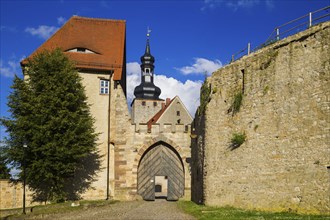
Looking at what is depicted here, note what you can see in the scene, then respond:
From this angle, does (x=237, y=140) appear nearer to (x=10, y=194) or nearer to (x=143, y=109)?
(x=10, y=194)

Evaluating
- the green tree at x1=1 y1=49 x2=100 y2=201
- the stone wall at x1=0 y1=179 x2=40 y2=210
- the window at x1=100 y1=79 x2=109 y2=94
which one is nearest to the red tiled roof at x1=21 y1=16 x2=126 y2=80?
the window at x1=100 y1=79 x2=109 y2=94

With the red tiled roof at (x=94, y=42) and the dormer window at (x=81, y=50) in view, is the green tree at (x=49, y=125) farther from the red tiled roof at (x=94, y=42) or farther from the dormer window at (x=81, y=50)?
the dormer window at (x=81, y=50)

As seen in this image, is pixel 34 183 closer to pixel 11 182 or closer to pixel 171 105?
pixel 11 182

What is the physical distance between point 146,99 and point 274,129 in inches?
1689

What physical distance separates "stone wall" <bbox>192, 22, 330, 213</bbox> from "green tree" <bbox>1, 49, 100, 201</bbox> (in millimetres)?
7517

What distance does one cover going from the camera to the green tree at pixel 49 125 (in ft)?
65.8

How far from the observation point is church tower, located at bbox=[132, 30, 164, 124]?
5553cm

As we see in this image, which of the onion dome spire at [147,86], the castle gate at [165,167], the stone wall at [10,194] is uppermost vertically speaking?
the onion dome spire at [147,86]

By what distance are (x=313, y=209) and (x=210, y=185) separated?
17.5ft

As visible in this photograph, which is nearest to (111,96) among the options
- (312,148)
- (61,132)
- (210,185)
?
(61,132)

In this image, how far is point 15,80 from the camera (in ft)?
68.0

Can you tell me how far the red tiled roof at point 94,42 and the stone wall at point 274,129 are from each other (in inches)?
385

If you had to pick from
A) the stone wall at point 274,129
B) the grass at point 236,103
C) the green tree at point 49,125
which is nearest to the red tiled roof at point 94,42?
the green tree at point 49,125

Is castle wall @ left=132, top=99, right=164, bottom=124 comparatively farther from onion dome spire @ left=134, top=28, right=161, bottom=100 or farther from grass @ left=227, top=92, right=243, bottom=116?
grass @ left=227, top=92, right=243, bottom=116
